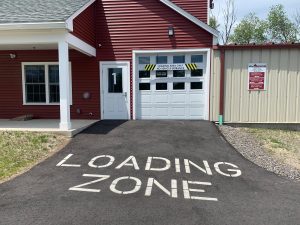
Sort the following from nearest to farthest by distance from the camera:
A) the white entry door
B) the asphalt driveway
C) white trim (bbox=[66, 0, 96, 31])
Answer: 1. the asphalt driveway
2. white trim (bbox=[66, 0, 96, 31])
3. the white entry door

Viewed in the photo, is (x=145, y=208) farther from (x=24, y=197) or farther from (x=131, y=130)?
(x=131, y=130)

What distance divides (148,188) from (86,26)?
7.36 metres

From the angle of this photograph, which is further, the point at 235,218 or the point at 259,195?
the point at 259,195

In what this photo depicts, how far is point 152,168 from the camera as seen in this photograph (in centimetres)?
667

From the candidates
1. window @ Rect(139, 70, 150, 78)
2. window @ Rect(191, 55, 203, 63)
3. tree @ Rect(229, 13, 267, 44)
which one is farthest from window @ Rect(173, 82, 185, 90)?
tree @ Rect(229, 13, 267, 44)

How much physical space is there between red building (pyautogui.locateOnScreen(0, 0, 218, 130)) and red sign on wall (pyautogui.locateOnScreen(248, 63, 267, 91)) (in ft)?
5.24

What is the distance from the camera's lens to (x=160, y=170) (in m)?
6.57

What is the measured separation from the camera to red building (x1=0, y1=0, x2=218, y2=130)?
462 inches

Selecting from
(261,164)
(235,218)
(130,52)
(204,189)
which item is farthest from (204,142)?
(130,52)

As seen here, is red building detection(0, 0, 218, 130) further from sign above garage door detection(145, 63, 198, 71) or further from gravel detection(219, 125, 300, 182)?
gravel detection(219, 125, 300, 182)

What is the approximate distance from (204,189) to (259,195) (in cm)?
99

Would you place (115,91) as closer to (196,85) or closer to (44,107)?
(44,107)

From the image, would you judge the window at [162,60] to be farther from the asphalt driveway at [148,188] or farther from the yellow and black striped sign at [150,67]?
the asphalt driveway at [148,188]

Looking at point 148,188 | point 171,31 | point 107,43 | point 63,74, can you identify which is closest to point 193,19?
point 171,31
